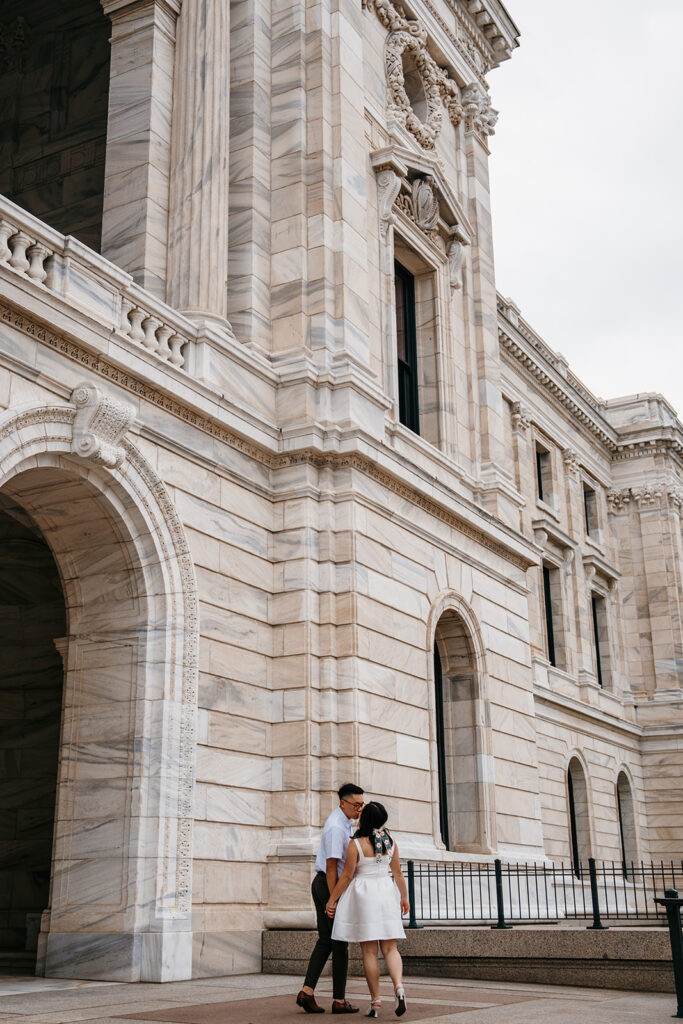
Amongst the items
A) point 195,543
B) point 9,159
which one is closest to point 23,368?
point 195,543

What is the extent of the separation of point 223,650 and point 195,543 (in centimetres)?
151

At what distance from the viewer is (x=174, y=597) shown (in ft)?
47.3

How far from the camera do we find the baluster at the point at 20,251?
12875 millimetres

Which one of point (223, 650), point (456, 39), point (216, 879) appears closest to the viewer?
point (216, 879)

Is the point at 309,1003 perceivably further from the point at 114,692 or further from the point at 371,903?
the point at 114,692

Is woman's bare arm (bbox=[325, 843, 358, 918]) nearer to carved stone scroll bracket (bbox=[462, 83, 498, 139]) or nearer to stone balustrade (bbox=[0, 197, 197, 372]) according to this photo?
stone balustrade (bbox=[0, 197, 197, 372])

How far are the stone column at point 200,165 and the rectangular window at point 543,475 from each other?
74.7 ft

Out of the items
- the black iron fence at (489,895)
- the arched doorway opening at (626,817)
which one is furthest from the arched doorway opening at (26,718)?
the arched doorway opening at (626,817)

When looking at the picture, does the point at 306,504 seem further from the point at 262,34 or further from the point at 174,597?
the point at 262,34

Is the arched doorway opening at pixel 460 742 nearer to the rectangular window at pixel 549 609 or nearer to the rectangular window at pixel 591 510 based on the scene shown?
the rectangular window at pixel 549 609

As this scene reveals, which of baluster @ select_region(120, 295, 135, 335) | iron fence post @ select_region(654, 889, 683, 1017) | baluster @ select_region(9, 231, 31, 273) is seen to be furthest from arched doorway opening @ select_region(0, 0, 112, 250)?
iron fence post @ select_region(654, 889, 683, 1017)

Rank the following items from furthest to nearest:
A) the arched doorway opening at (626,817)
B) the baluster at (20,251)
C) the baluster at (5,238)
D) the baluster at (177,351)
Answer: the arched doorway opening at (626,817) → the baluster at (177,351) → the baluster at (20,251) → the baluster at (5,238)

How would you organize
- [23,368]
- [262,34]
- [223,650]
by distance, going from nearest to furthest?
[23,368]
[223,650]
[262,34]

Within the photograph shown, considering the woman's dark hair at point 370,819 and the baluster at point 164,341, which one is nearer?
the woman's dark hair at point 370,819
